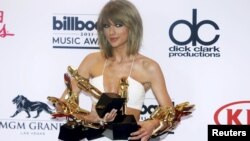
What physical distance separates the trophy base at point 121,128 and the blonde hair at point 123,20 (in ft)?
1.12

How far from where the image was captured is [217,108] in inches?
75.8

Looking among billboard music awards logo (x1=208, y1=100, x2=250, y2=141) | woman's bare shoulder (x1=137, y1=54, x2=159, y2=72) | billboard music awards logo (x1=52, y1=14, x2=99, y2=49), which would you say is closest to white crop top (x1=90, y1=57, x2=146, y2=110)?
woman's bare shoulder (x1=137, y1=54, x2=159, y2=72)

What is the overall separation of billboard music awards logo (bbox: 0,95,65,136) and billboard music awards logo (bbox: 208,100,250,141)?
0.69 meters

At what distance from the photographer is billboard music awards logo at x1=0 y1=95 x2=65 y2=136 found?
1.96 m

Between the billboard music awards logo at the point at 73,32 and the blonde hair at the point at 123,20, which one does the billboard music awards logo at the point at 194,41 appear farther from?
the billboard music awards logo at the point at 73,32

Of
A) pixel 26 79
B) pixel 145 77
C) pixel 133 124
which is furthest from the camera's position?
pixel 26 79

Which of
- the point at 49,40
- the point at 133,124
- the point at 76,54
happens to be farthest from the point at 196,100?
the point at 49,40

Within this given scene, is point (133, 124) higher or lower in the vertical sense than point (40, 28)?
lower

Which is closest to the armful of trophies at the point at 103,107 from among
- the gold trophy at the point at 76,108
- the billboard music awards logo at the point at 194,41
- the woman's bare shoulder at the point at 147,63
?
the gold trophy at the point at 76,108

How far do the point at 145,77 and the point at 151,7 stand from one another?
0.32 m

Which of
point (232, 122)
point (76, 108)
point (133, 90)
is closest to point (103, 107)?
point (76, 108)

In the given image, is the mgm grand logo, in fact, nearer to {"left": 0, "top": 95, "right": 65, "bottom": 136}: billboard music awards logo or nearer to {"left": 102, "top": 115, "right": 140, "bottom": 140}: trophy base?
{"left": 0, "top": 95, "right": 65, "bottom": 136}: billboard music awards logo

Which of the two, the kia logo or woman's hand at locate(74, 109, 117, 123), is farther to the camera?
the kia logo

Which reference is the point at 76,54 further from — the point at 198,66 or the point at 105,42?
the point at 198,66
